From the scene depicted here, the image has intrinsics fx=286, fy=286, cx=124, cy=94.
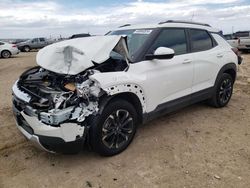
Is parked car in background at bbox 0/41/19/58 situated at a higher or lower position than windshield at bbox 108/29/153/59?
lower

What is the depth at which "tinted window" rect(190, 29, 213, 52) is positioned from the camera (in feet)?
16.8

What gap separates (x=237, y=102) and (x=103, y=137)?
4.06 meters

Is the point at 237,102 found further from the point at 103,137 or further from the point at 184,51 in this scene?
the point at 103,137

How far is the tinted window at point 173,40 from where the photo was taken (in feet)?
14.6

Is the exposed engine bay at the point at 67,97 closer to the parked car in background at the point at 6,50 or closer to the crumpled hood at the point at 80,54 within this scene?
the crumpled hood at the point at 80,54

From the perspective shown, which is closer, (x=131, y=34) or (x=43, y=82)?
(x=43, y=82)

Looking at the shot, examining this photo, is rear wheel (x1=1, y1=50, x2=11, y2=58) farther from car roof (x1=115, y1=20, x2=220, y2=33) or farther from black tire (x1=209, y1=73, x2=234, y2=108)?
black tire (x1=209, y1=73, x2=234, y2=108)

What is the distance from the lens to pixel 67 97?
11.4 feet

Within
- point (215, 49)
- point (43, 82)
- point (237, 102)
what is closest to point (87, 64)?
point (43, 82)

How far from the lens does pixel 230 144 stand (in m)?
4.32

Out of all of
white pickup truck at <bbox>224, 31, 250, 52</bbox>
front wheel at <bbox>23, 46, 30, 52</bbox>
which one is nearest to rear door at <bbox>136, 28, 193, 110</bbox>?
white pickup truck at <bbox>224, 31, 250, 52</bbox>

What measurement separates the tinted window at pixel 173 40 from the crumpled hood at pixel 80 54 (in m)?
0.63

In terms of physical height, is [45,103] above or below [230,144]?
above

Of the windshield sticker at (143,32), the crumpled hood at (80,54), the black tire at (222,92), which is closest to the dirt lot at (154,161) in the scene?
the black tire at (222,92)
